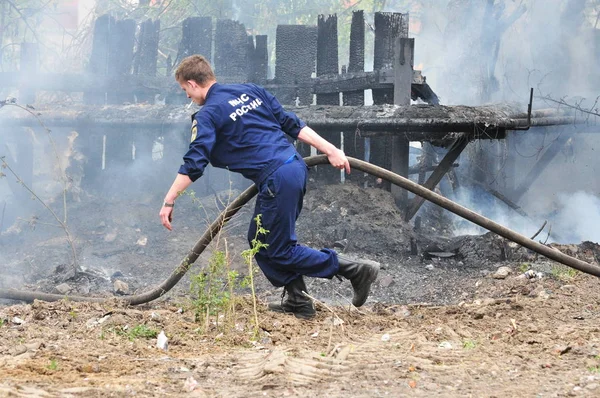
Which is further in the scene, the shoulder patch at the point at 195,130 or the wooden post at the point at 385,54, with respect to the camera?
the wooden post at the point at 385,54

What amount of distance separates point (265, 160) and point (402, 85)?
17.2 ft

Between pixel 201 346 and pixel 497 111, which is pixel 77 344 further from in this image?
pixel 497 111

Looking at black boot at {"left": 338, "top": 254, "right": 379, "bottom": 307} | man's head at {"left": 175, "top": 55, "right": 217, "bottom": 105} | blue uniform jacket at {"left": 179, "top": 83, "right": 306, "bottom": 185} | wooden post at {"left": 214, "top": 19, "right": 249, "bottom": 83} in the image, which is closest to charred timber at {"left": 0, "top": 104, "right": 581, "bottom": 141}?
wooden post at {"left": 214, "top": 19, "right": 249, "bottom": 83}

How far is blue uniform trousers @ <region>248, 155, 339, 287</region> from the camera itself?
18.4 ft

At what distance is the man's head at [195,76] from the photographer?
5742 mm

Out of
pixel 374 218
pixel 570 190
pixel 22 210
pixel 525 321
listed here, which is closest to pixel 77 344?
pixel 525 321

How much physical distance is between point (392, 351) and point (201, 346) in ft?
3.93

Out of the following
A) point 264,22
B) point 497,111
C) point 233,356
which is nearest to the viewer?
point 233,356

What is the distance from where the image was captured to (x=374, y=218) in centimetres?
1023

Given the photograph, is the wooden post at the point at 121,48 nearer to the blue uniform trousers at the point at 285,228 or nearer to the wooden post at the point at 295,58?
the wooden post at the point at 295,58

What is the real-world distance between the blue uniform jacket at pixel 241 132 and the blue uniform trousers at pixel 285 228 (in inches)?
3.9

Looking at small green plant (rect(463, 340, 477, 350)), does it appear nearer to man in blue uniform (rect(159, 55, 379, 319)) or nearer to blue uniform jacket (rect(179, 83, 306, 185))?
man in blue uniform (rect(159, 55, 379, 319))

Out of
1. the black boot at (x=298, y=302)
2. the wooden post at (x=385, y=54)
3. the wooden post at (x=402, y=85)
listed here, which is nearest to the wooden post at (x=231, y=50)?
the wooden post at (x=385, y=54)

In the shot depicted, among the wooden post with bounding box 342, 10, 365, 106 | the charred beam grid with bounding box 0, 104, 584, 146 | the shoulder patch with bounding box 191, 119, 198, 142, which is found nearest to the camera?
the shoulder patch with bounding box 191, 119, 198, 142
